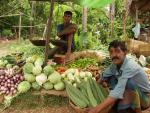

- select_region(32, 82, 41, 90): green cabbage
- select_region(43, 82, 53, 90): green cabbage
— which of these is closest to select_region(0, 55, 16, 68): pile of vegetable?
select_region(32, 82, 41, 90): green cabbage

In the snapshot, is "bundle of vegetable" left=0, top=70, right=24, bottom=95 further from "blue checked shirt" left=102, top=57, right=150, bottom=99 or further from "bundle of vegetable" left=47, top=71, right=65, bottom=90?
"blue checked shirt" left=102, top=57, right=150, bottom=99

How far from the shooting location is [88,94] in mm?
5301

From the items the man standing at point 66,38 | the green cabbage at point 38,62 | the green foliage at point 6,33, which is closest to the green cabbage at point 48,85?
the green cabbage at point 38,62

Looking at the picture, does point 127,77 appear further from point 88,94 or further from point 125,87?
point 88,94

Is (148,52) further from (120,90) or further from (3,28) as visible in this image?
(3,28)

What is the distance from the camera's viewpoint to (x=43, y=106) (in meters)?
6.43

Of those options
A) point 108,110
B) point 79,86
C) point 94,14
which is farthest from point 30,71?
point 94,14

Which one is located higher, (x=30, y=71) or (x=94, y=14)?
(x=94, y=14)

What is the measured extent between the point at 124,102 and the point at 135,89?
22cm

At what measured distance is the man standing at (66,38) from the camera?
851 centimetres

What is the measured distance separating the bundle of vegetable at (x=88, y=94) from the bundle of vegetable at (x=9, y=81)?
57.1 inches

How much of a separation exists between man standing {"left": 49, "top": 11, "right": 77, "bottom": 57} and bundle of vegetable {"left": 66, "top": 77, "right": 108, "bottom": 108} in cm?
303

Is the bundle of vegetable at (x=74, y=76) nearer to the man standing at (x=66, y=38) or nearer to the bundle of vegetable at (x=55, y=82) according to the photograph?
the bundle of vegetable at (x=55, y=82)

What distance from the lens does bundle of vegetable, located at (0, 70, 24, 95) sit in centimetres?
665
